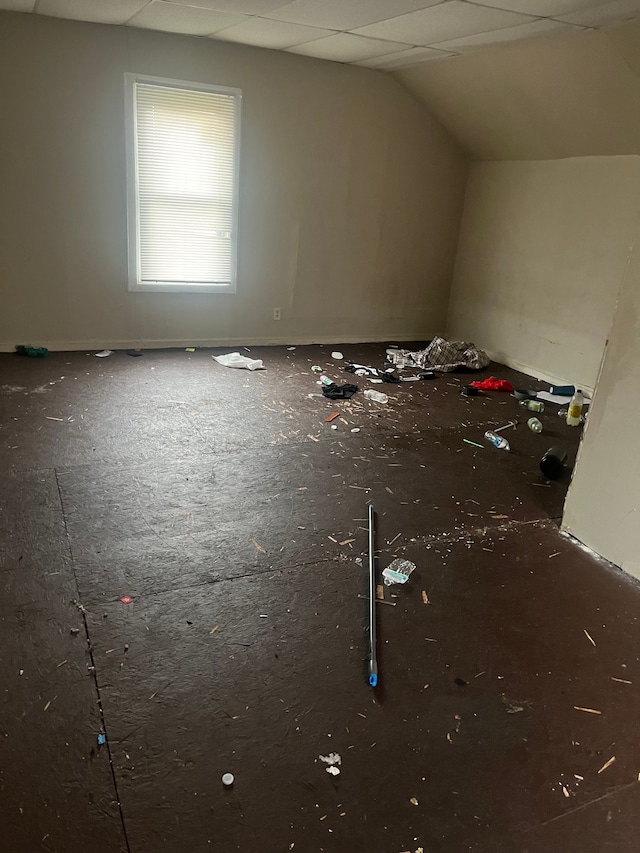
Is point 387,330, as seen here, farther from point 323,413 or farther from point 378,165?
point 323,413

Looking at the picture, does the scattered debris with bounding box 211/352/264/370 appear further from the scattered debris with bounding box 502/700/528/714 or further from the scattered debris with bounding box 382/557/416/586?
the scattered debris with bounding box 502/700/528/714

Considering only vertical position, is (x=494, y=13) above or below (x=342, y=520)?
above

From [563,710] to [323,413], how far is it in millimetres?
2648

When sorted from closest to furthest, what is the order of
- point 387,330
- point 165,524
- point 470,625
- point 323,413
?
point 470,625 → point 165,524 → point 323,413 → point 387,330

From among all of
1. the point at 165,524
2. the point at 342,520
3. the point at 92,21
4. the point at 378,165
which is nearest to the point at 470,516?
the point at 342,520

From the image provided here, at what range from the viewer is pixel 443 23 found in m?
3.62

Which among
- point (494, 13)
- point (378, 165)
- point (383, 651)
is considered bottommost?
point (383, 651)

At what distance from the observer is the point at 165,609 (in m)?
2.25

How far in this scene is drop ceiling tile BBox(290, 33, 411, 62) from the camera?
4316mm

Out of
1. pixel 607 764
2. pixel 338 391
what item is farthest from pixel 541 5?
pixel 607 764

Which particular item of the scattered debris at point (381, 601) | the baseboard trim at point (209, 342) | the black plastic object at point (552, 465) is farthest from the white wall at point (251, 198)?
the scattered debris at point (381, 601)

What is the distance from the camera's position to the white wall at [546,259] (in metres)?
4.80

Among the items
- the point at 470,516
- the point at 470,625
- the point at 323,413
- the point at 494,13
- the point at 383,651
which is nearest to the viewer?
the point at 383,651

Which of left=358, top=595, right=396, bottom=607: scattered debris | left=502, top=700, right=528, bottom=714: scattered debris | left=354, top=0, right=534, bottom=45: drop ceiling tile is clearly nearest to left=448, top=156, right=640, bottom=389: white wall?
left=354, top=0, right=534, bottom=45: drop ceiling tile
